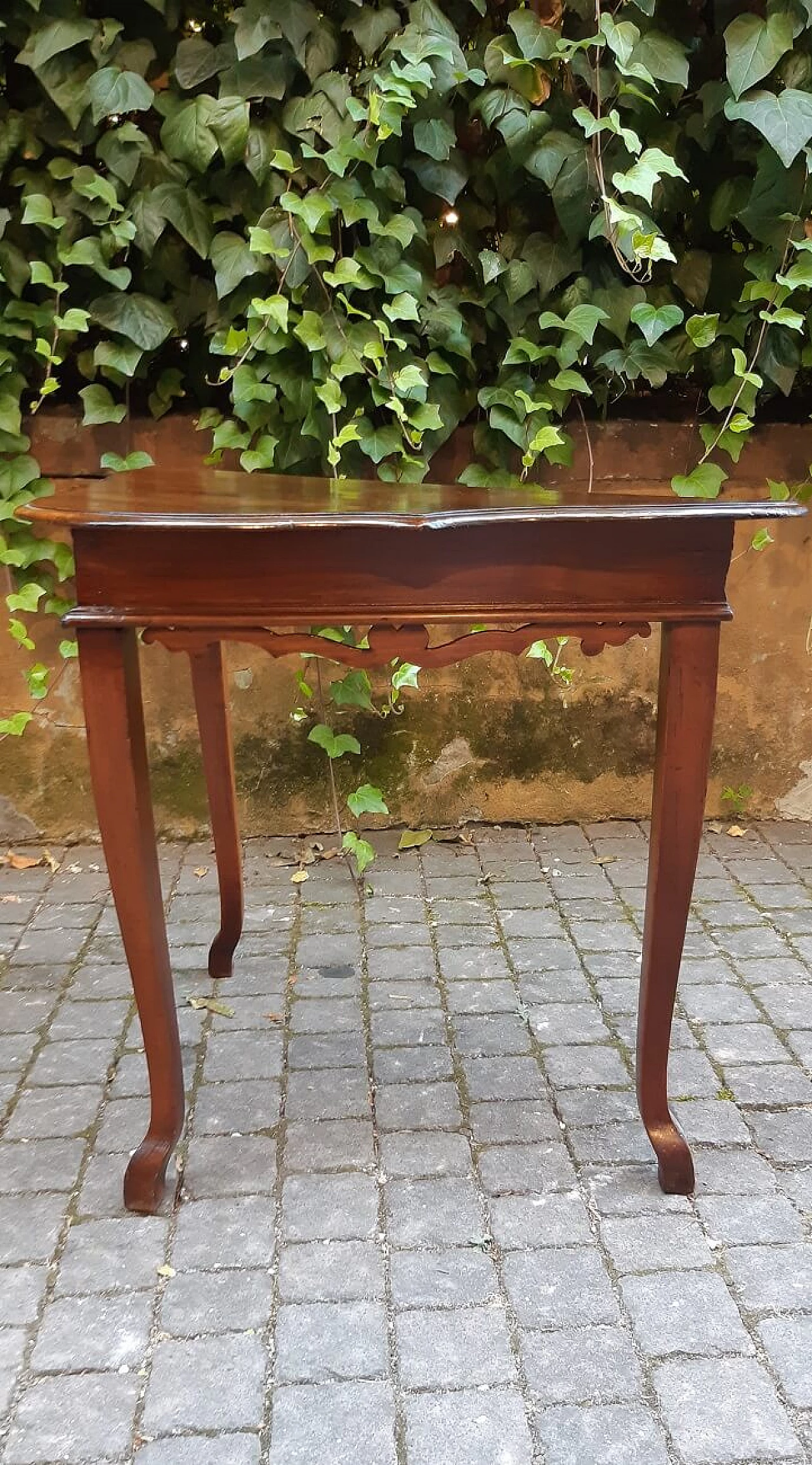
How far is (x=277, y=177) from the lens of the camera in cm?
230

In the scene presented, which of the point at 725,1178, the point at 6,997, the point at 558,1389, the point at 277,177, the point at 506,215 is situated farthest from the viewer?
the point at 506,215

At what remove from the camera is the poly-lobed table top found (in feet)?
3.96

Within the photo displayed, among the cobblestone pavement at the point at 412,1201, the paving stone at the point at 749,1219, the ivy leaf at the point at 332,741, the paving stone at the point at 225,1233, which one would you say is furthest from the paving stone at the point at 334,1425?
the ivy leaf at the point at 332,741

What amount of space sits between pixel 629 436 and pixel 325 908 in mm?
1488

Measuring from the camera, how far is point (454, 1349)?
1.28 m

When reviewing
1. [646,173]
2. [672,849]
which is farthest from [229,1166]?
[646,173]


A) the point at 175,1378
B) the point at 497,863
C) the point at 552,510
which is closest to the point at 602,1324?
the point at 175,1378

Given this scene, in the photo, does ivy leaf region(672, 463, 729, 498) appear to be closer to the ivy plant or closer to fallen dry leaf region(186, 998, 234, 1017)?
the ivy plant

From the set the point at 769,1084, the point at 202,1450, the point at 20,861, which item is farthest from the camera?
the point at 20,861

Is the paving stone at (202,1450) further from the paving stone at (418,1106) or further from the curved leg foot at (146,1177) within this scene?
the paving stone at (418,1106)

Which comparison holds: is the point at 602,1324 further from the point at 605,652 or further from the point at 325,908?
the point at 605,652

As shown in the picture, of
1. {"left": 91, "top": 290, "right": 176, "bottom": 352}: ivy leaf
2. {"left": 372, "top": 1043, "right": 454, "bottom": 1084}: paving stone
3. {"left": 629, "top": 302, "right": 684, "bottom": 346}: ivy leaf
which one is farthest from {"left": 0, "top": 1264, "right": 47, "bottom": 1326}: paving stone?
{"left": 629, "top": 302, "right": 684, "bottom": 346}: ivy leaf

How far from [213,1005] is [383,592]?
1.13 meters

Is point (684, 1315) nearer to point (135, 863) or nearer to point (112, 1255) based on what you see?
point (112, 1255)
